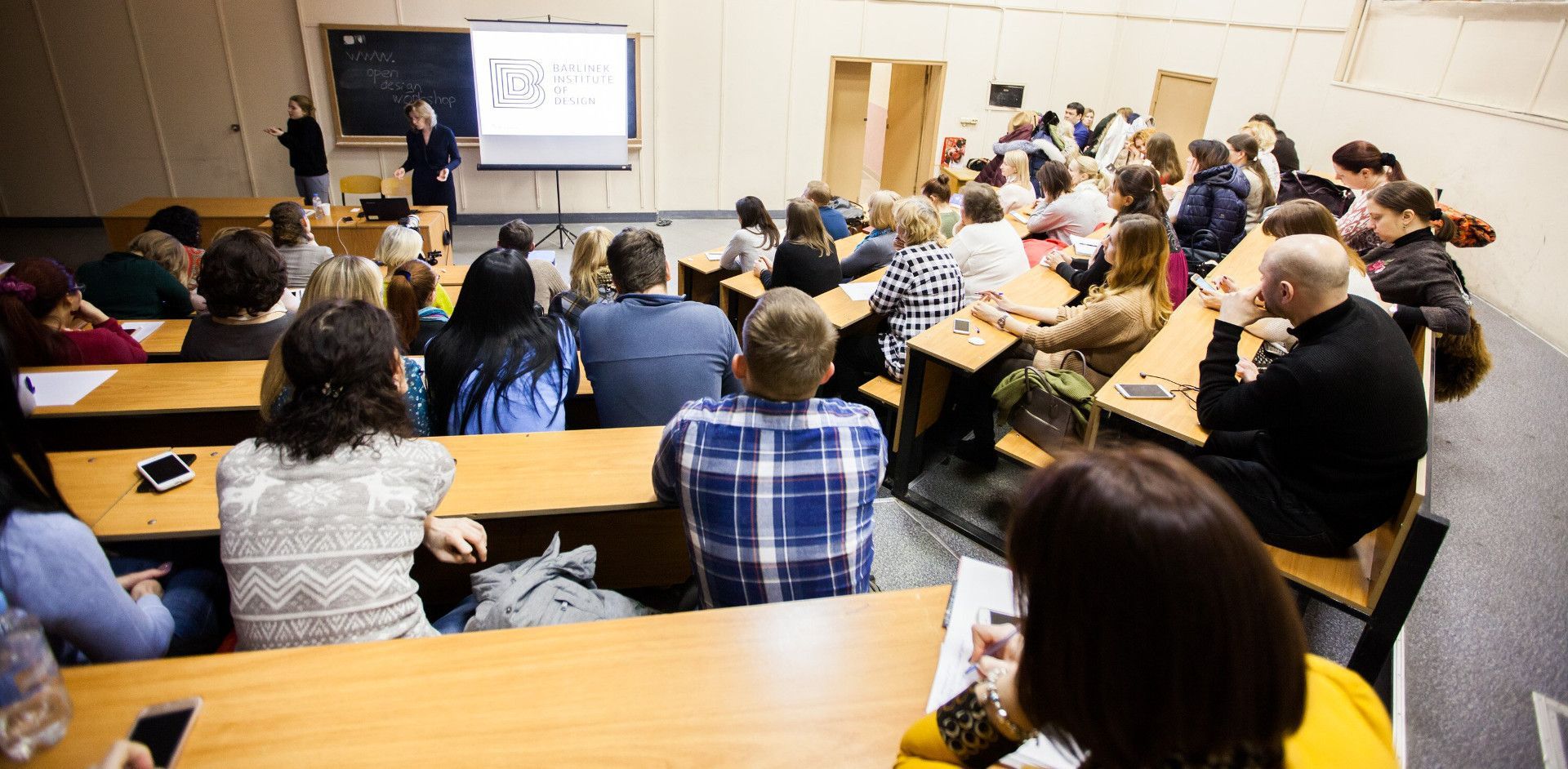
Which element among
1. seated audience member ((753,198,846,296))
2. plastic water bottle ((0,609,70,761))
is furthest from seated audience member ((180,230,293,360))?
seated audience member ((753,198,846,296))

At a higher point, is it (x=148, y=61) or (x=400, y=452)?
(x=148, y=61)

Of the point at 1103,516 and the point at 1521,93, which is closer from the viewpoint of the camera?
the point at 1103,516

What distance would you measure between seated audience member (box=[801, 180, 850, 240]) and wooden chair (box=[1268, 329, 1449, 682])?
361 cm

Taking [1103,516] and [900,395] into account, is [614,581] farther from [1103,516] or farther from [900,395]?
[1103,516]

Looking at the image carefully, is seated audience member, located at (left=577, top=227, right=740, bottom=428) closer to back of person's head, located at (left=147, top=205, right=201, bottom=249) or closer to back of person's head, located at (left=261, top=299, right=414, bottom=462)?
back of person's head, located at (left=261, top=299, right=414, bottom=462)

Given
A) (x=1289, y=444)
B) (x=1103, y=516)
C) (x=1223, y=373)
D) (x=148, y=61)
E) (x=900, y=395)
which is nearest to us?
(x=1103, y=516)

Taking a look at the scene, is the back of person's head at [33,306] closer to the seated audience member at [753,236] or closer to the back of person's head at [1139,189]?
the seated audience member at [753,236]

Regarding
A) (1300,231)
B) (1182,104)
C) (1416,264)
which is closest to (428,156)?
(1300,231)

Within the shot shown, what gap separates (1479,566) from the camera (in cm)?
312

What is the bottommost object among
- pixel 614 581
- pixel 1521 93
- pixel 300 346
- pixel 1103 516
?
pixel 614 581

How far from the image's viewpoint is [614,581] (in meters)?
2.73

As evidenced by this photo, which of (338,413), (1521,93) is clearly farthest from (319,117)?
(1521,93)

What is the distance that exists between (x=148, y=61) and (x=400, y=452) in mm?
7994

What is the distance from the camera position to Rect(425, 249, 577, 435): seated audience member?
2500 millimetres
